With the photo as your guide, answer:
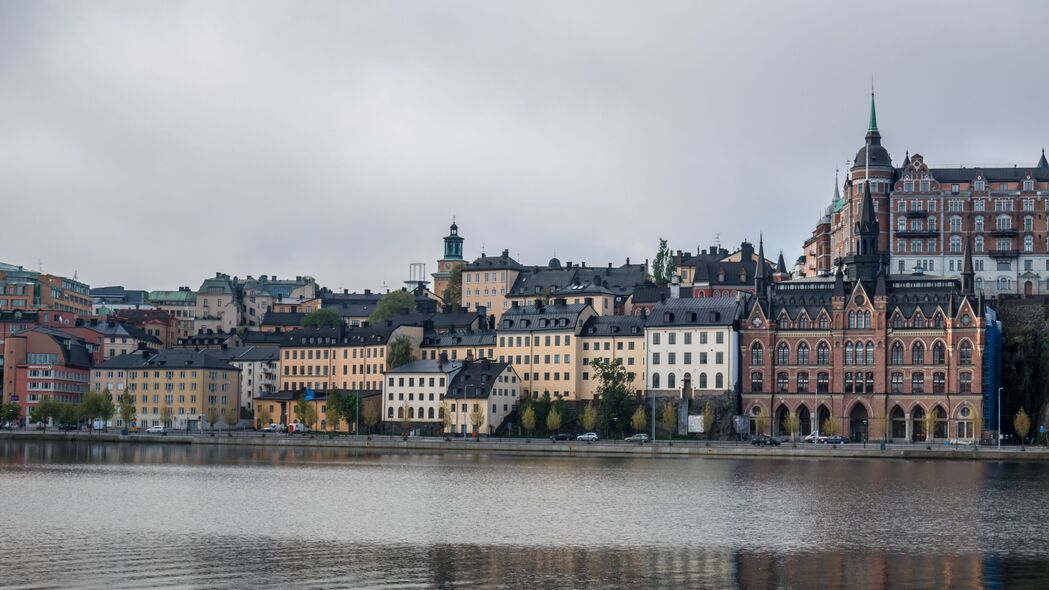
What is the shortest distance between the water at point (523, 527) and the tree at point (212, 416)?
65200 millimetres

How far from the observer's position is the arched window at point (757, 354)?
5650 inches

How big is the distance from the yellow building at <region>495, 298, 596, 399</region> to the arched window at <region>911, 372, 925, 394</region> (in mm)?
35306

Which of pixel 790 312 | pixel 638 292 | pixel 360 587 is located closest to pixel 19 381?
pixel 638 292

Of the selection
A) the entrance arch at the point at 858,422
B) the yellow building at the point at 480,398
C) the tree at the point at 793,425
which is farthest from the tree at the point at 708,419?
the yellow building at the point at 480,398

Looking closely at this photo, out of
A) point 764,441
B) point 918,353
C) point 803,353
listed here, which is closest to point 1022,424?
point 918,353

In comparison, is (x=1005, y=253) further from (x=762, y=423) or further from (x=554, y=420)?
(x=554, y=420)

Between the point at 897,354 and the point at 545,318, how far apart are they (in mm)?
38828

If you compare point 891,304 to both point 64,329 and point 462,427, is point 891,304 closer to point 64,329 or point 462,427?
point 462,427

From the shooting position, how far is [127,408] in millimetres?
169250

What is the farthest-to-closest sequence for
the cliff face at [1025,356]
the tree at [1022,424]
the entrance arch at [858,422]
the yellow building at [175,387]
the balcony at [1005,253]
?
the yellow building at [175,387]
the balcony at [1005,253]
the entrance arch at [858,422]
the cliff face at [1025,356]
the tree at [1022,424]

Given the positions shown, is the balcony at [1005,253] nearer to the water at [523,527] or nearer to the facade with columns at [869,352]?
the facade with columns at [869,352]

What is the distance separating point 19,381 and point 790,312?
9760 centimetres

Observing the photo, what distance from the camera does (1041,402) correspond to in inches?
5246

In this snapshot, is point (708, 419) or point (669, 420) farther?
point (708, 419)
